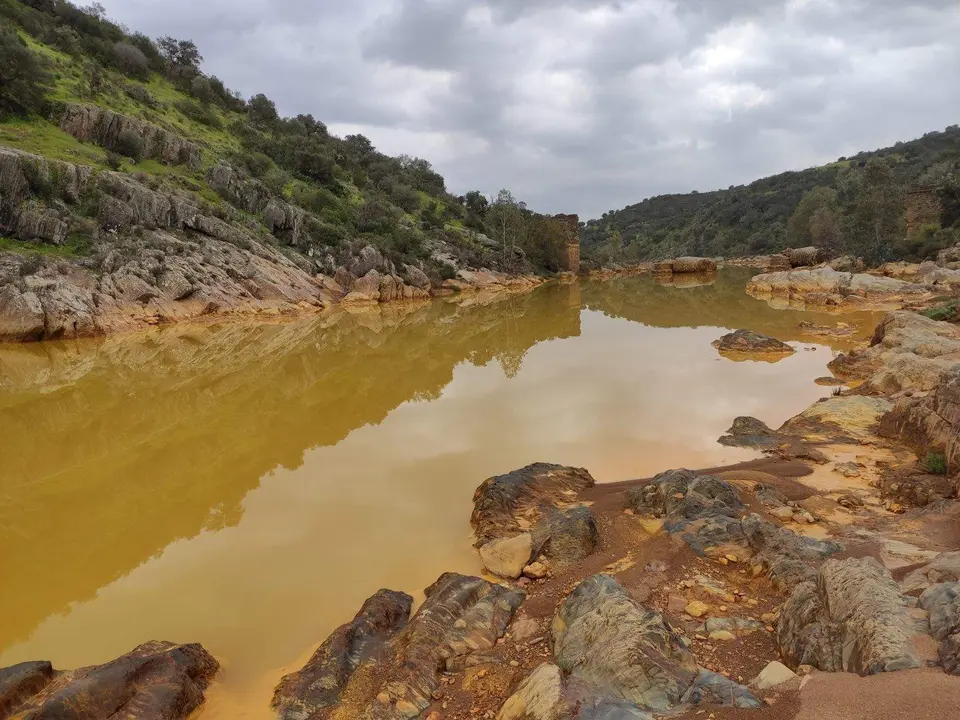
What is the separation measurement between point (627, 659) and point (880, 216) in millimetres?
58766

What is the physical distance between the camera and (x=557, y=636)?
3.88 metres

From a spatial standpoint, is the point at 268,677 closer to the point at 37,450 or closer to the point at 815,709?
the point at 815,709

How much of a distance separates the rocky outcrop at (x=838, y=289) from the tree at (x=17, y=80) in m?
41.5

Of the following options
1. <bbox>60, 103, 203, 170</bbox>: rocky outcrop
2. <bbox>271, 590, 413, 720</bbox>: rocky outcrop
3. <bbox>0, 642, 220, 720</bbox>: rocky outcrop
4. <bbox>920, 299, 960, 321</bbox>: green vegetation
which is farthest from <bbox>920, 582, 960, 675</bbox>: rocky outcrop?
<bbox>60, 103, 203, 170</bbox>: rocky outcrop

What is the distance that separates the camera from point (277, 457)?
9.14 m

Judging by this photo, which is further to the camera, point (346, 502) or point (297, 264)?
point (297, 264)

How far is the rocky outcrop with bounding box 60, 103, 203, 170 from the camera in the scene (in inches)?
1125

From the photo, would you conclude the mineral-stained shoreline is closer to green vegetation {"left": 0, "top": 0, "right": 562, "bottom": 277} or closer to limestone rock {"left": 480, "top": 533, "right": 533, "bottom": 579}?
limestone rock {"left": 480, "top": 533, "right": 533, "bottom": 579}

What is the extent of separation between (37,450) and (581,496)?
366 inches

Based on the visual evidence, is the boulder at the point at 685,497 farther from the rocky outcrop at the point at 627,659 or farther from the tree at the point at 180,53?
the tree at the point at 180,53

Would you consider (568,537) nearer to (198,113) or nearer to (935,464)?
(935,464)

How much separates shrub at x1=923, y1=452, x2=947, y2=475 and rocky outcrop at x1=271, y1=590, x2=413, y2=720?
634 cm

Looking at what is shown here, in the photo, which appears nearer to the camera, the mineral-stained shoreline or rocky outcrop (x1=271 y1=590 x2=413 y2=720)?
the mineral-stained shoreline

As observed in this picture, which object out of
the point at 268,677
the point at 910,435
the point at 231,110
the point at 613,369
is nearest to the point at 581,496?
the point at 268,677
